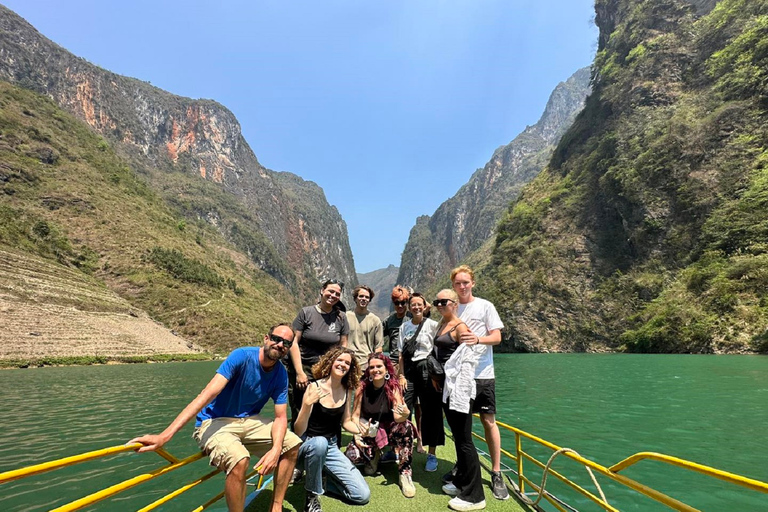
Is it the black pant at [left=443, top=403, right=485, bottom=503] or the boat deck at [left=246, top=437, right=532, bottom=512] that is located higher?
the black pant at [left=443, top=403, right=485, bottom=503]

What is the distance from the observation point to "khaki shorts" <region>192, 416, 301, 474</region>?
321 cm

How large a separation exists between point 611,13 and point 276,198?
15737 cm

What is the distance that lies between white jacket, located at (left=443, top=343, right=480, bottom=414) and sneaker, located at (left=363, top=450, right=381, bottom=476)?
1.56 meters

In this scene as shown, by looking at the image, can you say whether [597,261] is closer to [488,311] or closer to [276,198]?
[488,311]

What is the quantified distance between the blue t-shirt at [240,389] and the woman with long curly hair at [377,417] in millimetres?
1393

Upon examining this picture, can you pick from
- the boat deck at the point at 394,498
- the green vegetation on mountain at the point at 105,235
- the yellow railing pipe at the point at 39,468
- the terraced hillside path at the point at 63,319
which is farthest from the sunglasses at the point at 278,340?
the green vegetation on mountain at the point at 105,235

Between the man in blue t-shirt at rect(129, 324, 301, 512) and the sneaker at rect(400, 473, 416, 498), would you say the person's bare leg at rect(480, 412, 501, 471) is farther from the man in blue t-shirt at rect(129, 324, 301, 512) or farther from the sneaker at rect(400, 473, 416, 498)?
the man in blue t-shirt at rect(129, 324, 301, 512)

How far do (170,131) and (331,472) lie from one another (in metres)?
175

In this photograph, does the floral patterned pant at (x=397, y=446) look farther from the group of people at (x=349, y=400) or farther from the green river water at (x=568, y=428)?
the green river water at (x=568, y=428)

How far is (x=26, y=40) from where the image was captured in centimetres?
11325

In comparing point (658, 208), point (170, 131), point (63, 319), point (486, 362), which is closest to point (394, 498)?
point (486, 362)

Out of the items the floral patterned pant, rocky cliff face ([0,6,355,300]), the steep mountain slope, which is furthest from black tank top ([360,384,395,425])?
rocky cliff face ([0,6,355,300])

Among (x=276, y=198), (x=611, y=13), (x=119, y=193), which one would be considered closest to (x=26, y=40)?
(x=119, y=193)

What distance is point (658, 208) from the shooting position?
154 ft
